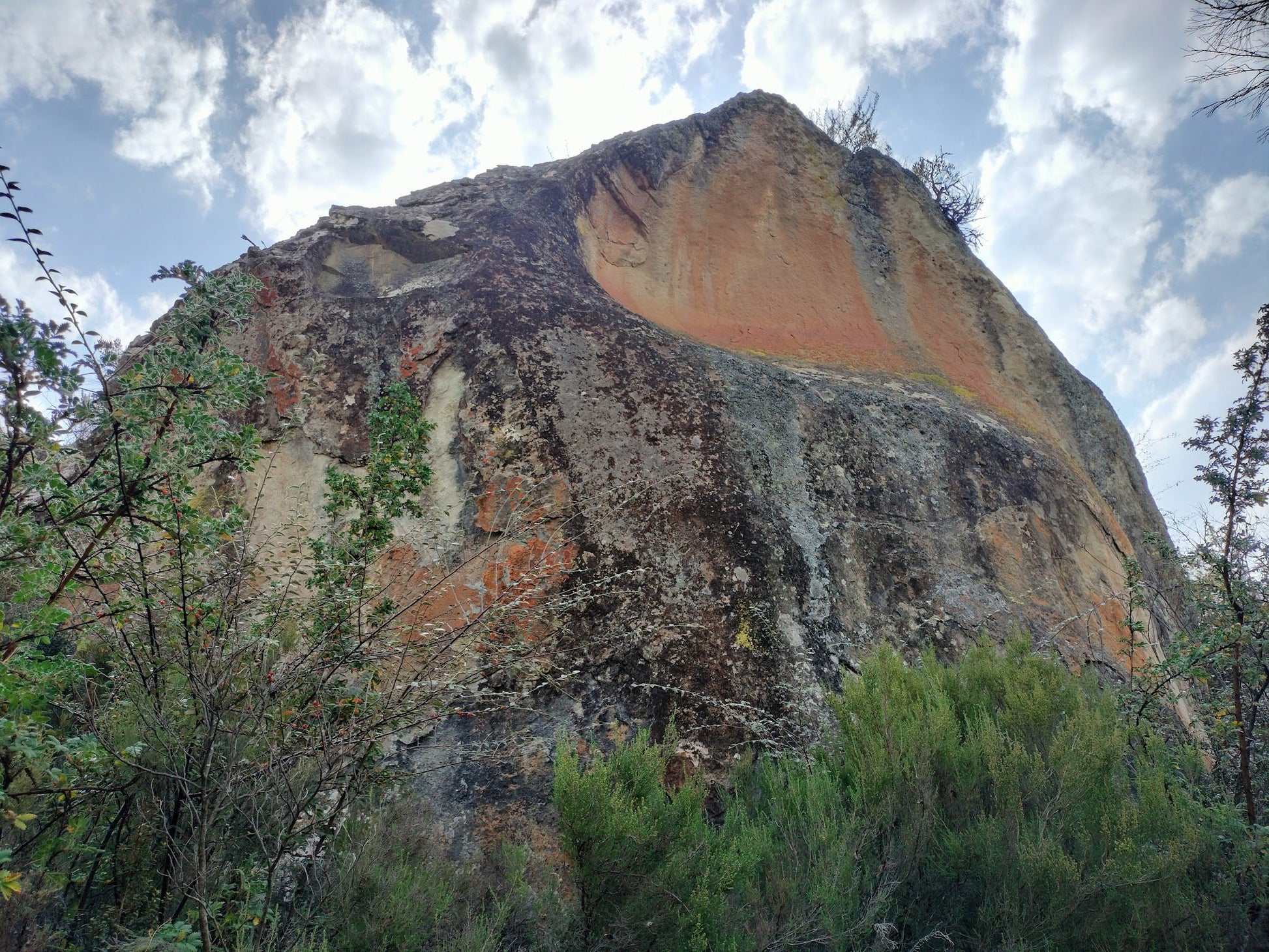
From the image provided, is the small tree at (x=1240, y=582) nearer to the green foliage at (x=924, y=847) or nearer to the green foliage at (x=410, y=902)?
the green foliage at (x=924, y=847)

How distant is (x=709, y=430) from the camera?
6023 millimetres

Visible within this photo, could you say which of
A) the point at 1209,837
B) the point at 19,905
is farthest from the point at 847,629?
the point at 19,905

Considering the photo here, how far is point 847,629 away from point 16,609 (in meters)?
4.29

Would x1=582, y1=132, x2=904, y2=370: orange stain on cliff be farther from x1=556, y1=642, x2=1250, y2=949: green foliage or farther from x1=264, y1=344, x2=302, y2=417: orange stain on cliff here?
x1=556, y1=642, x2=1250, y2=949: green foliage

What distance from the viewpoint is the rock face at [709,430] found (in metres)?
4.98

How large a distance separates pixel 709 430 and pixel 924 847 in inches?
130

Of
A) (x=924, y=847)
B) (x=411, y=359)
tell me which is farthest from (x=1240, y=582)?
(x=411, y=359)

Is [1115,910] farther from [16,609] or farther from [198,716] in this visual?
[16,609]

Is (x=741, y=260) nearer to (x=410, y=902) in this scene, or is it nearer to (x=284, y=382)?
(x=284, y=382)

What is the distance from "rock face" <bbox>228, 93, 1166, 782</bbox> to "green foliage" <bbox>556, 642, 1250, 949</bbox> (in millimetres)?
959

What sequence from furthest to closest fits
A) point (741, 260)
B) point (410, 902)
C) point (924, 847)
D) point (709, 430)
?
point (741, 260)
point (709, 430)
point (924, 847)
point (410, 902)

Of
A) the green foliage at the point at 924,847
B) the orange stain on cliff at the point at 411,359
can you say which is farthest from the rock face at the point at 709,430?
the green foliage at the point at 924,847

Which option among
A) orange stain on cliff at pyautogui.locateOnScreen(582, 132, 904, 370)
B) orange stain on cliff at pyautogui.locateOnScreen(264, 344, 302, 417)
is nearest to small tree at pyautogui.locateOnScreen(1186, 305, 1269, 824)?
orange stain on cliff at pyautogui.locateOnScreen(582, 132, 904, 370)

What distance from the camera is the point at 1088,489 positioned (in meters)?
7.86
